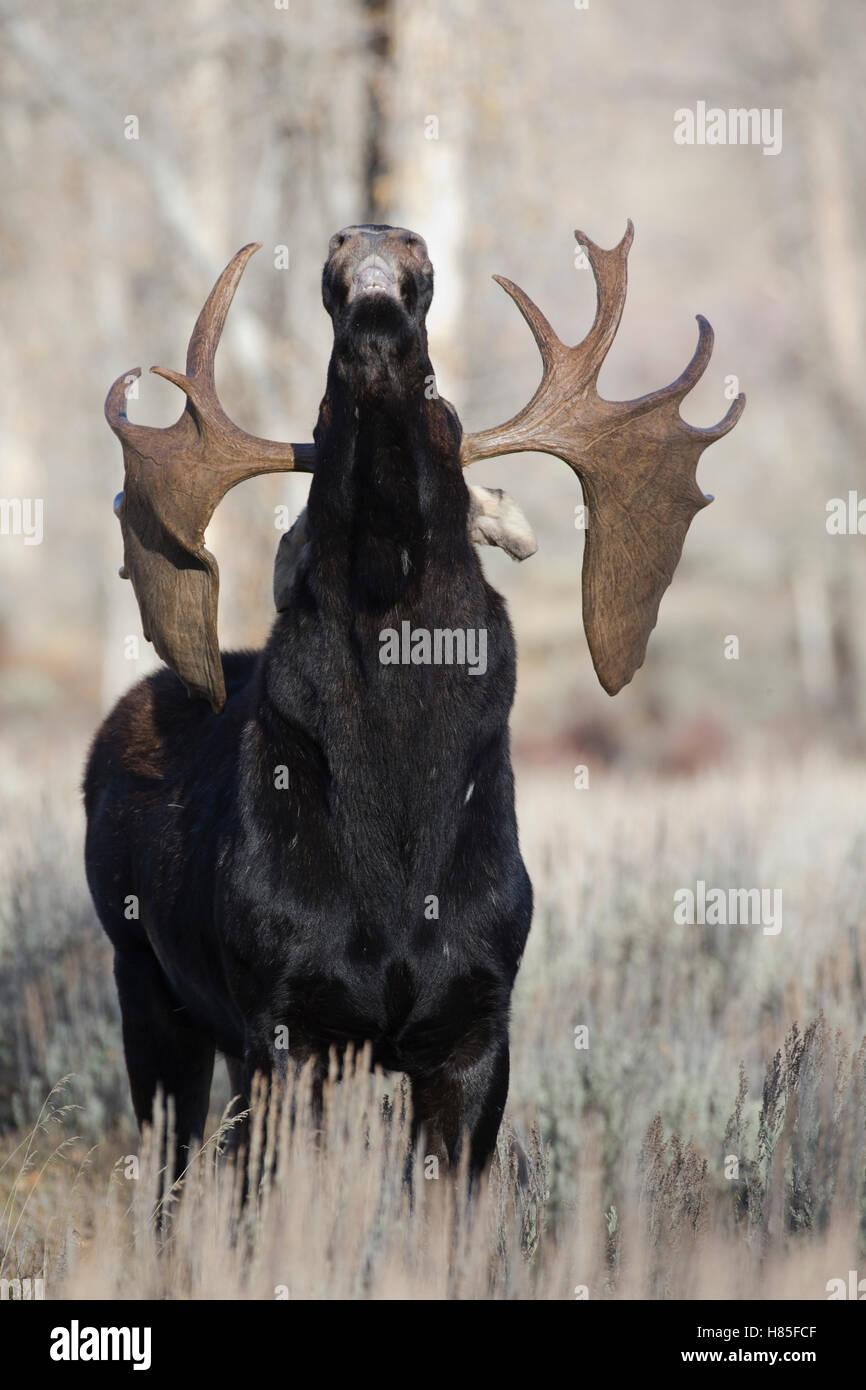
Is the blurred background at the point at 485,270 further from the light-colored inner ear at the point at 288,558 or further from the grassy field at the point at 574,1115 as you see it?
the light-colored inner ear at the point at 288,558

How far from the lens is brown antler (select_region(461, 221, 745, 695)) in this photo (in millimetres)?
4234

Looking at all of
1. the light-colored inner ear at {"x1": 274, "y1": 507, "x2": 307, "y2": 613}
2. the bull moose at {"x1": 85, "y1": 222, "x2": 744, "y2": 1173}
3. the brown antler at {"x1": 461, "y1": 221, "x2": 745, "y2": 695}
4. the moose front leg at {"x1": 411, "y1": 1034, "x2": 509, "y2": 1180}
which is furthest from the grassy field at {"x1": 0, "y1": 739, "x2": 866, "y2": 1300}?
the brown antler at {"x1": 461, "y1": 221, "x2": 745, "y2": 695}

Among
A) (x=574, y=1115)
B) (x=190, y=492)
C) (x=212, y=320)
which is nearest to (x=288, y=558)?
(x=190, y=492)

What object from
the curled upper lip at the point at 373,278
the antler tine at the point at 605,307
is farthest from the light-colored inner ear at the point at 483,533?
the curled upper lip at the point at 373,278

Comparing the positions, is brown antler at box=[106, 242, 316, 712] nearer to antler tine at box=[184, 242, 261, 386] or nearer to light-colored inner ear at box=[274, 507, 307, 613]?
antler tine at box=[184, 242, 261, 386]

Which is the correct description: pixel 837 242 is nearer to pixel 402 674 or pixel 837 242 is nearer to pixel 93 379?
pixel 93 379

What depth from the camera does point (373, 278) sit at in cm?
343

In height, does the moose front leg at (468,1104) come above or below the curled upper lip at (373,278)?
below

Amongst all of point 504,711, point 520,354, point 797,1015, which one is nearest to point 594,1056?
point 797,1015

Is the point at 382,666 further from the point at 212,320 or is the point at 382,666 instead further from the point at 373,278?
the point at 212,320

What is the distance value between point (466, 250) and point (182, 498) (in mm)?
6195

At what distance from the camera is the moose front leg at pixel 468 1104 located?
3861 millimetres

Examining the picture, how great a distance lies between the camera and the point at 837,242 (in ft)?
69.7

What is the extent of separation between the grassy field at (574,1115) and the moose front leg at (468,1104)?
7 cm
